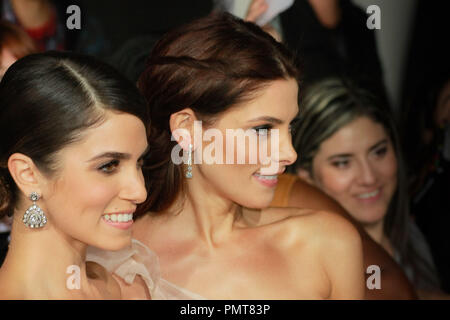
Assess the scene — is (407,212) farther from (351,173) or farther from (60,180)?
(60,180)

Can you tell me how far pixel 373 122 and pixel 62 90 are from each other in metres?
1.28

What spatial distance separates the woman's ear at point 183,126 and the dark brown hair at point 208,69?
0.04 ft

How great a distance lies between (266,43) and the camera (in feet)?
5.25

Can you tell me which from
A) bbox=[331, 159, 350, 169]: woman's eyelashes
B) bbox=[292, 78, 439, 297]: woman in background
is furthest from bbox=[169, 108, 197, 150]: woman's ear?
bbox=[331, 159, 350, 169]: woman's eyelashes

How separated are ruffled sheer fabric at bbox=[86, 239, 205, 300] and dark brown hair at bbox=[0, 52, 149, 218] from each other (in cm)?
31

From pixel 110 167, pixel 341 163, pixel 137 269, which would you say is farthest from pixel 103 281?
pixel 341 163

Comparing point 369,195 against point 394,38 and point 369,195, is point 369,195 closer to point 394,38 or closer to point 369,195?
point 369,195

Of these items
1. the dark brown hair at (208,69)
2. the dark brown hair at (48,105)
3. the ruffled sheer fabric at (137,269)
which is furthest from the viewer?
the ruffled sheer fabric at (137,269)

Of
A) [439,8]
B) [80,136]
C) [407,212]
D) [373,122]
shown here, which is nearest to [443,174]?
[407,212]

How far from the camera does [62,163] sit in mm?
1415

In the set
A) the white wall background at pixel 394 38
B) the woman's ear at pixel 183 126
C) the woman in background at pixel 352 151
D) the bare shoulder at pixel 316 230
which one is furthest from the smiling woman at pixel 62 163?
the white wall background at pixel 394 38

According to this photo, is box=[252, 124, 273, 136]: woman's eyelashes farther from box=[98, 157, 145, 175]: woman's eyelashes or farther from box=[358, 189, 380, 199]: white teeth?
box=[358, 189, 380, 199]: white teeth

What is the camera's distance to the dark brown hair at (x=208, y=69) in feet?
5.13

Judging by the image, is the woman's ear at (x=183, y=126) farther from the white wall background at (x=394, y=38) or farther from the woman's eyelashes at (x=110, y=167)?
the white wall background at (x=394, y=38)
